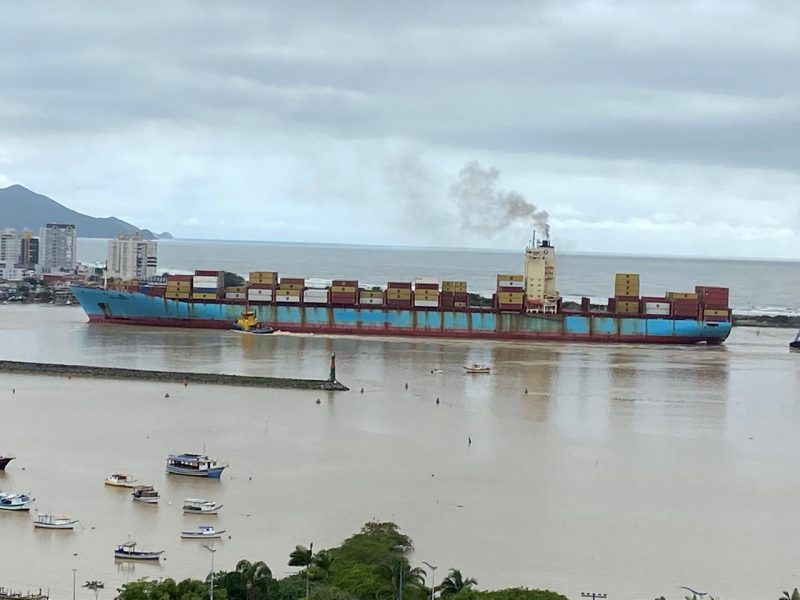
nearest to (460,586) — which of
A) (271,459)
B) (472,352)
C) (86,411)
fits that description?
(271,459)

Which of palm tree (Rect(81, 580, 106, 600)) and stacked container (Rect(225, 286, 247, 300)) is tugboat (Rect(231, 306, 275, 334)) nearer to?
stacked container (Rect(225, 286, 247, 300))

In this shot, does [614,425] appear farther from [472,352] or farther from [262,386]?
[472,352]

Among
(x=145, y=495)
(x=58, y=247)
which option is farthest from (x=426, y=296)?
(x=58, y=247)

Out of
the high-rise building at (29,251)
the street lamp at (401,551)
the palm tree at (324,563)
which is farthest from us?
the high-rise building at (29,251)

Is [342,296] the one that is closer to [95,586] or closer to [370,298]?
[370,298]

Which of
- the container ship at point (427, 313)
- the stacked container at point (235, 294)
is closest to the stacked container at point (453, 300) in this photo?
the container ship at point (427, 313)

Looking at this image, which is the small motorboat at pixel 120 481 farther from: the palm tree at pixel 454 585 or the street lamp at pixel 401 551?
the palm tree at pixel 454 585
